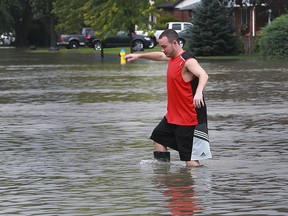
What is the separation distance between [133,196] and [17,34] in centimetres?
10588

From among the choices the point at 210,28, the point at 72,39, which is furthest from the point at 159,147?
the point at 72,39

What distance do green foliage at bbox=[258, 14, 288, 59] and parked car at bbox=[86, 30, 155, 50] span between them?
2328 cm

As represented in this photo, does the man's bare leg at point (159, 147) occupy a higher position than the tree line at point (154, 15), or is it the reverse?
the man's bare leg at point (159, 147)

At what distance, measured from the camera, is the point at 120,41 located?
265 ft

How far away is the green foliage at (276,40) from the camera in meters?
51.7

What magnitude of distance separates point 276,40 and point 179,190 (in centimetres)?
4184

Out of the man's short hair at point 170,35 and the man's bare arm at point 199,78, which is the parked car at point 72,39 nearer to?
the man's short hair at point 170,35

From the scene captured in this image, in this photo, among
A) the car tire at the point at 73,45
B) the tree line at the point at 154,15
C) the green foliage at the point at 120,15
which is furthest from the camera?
the car tire at the point at 73,45

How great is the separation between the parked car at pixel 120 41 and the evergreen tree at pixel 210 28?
51.4 feet

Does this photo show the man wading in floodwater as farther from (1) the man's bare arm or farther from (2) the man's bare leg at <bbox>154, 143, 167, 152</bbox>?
(2) the man's bare leg at <bbox>154, 143, 167, 152</bbox>

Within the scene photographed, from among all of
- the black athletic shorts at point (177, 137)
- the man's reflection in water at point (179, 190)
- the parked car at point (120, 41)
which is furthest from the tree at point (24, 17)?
the man's reflection in water at point (179, 190)

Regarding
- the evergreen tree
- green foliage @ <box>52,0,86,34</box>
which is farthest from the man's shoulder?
green foliage @ <box>52,0,86,34</box>

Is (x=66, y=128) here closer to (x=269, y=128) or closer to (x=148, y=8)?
(x=269, y=128)

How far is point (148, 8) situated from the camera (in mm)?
65438
